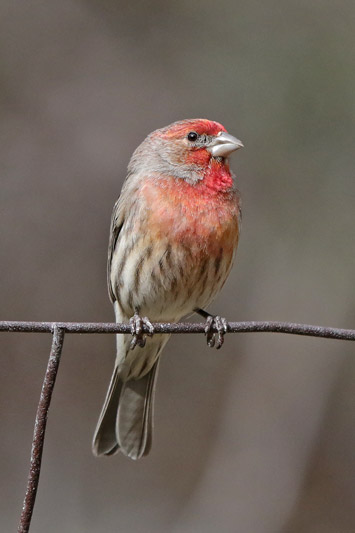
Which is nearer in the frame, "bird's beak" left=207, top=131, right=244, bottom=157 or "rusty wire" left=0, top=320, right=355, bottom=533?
"rusty wire" left=0, top=320, right=355, bottom=533

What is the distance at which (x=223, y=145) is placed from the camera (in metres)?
4.41

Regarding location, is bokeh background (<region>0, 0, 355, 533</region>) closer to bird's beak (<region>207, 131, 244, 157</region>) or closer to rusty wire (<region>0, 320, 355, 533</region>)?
bird's beak (<region>207, 131, 244, 157</region>)

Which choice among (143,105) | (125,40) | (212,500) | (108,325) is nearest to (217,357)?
(212,500)

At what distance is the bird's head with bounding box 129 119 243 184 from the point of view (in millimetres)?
4398

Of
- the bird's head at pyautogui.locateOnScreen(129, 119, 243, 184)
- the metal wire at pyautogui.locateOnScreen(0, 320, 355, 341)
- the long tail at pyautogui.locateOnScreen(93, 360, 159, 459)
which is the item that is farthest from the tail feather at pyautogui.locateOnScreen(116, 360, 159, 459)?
the metal wire at pyautogui.locateOnScreen(0, 320, 355, 341)

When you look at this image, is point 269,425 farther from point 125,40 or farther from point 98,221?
point 125,40

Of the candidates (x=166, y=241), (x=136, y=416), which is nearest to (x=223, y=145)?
(x=166, y=241)

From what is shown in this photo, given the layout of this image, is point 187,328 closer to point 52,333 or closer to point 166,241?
point 52,333

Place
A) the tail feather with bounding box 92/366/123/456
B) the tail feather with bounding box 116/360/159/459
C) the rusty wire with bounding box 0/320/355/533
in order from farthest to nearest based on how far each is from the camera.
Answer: the tail feather with bounding box 116/360/159/459 → the tail feather with bounding box 92/366/123/456 → the rusty wire with bounding box 0/320/355/533

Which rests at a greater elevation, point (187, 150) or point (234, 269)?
point (187, 150)

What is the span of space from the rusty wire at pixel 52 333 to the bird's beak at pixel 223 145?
77.7 inches

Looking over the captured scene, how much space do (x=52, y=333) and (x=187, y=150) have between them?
102 inches

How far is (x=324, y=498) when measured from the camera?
633cm

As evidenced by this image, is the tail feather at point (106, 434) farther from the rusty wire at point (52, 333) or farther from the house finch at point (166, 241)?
the rusty wire at point (52, 333)
